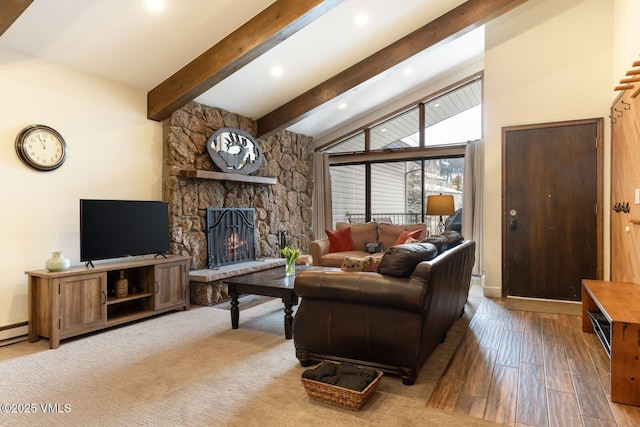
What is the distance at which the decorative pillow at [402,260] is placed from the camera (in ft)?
7.97

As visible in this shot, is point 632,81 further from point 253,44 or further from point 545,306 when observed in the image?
point 253,44

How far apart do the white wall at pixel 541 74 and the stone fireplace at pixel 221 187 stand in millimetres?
3363

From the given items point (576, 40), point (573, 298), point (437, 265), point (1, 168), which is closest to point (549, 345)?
point (437, 265)

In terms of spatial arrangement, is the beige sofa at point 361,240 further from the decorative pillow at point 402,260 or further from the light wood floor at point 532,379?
the decorative pillow at point 402,260

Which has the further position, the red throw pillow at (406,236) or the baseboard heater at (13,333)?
the red throw pillow at (406,236)

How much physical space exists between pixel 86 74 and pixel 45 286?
2225 millimetres

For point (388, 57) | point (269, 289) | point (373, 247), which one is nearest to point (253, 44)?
point (388, 57)

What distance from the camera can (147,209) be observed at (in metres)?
4.10

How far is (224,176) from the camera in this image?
203 inches

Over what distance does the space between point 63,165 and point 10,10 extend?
1.42 meters

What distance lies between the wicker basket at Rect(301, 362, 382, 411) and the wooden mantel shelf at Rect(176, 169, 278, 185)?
3.26 meters

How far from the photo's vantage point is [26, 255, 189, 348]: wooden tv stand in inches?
127

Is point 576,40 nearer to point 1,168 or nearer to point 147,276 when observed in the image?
point 147,276

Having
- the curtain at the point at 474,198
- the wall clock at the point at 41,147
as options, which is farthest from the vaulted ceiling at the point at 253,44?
the curtain at the point at 474,198
